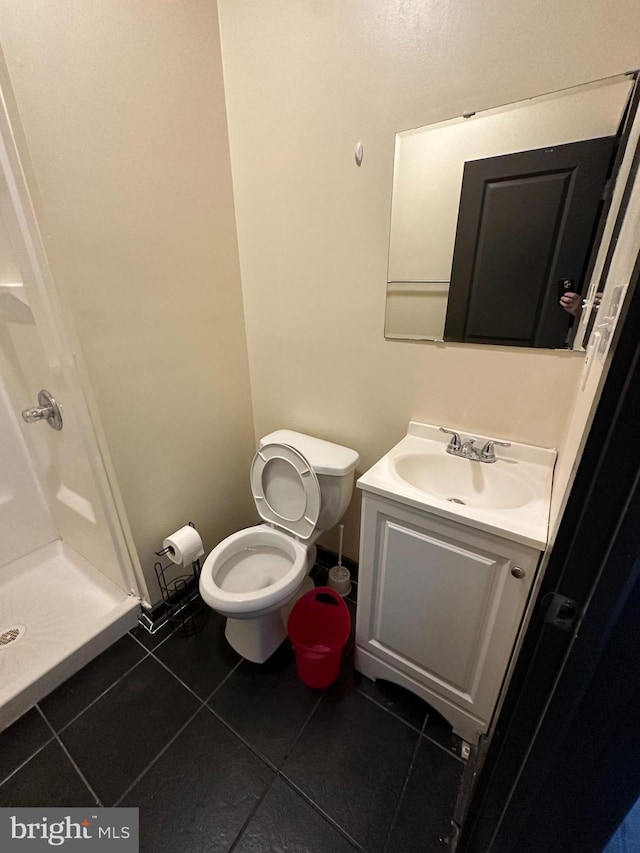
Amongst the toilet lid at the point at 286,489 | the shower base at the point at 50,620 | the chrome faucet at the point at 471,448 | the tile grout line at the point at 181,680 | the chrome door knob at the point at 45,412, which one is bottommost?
the tile grout line at the point at 181,680

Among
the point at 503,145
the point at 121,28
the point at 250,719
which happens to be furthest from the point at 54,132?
the point at 250,719

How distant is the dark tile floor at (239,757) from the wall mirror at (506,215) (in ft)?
4.47

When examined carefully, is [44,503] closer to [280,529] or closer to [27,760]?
[27,760]

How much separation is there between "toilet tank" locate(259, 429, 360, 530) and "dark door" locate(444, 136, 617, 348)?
619 mm

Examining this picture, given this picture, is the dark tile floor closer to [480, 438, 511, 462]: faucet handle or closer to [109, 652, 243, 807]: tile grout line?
[109, 652, 243, 807]: tile grout line

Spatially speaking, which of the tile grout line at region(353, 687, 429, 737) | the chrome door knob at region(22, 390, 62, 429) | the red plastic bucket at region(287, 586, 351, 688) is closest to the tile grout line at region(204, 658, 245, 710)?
the red plastic bucket at region(287, 586, 351, 688)

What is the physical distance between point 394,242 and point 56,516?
2.07 metres

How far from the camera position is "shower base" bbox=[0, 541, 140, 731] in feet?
4.12

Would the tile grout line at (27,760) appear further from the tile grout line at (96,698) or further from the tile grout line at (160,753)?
the tile grout line at (160,753)

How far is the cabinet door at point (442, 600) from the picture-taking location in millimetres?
927

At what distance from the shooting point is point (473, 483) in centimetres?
119

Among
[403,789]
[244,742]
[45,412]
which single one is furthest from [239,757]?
[45,412]

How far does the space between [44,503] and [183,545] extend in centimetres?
96

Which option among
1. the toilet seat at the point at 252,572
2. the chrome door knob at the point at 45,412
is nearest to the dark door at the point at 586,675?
the toilet seat at the point at 252,572
